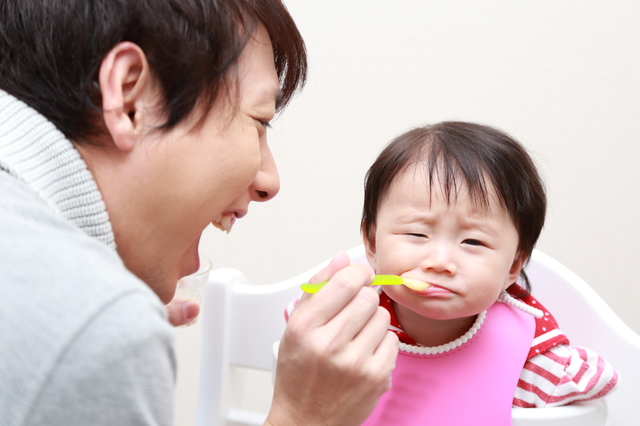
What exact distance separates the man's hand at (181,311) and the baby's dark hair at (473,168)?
32cm

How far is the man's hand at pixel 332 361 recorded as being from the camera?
658 mm

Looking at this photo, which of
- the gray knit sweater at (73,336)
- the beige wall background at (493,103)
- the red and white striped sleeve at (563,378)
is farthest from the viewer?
the beige wall background at (493,103)

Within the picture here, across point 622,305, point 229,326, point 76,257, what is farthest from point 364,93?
point 76,257

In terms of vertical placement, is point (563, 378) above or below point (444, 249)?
below

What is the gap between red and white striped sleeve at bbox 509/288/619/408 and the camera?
0.78m

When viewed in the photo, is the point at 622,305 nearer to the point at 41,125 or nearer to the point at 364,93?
the point at 364,93

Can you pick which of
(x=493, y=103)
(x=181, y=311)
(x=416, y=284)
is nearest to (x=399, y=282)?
(x=416, y=284)

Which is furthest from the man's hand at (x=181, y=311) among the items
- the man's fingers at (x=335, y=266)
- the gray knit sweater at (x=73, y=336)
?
the gray knit sweater at (x=73, y=336)

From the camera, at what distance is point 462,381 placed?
2.74ft

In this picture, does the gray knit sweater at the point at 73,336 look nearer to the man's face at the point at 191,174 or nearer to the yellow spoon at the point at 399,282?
the man's face at the point at 191,174

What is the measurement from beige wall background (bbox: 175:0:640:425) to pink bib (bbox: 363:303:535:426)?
67 centimetres

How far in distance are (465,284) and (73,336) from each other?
504 mm

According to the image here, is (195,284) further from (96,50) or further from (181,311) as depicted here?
(96,50)

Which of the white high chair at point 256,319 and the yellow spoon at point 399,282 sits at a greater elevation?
the yellow spoon at point 399,282
